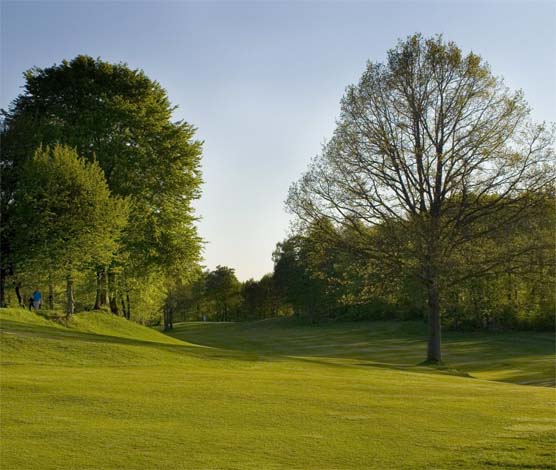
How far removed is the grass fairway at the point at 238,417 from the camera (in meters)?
9.38

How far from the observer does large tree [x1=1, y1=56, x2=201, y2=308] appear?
41.3m

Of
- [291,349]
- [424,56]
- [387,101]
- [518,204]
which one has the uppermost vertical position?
[424,56]

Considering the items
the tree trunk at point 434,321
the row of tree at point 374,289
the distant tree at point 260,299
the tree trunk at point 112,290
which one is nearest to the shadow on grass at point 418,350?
the tree trunk at point 434,321

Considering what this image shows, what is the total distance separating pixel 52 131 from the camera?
4047cm

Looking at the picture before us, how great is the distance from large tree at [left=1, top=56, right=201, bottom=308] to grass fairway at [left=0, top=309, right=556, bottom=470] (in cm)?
1871

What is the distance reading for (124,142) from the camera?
42344 mm

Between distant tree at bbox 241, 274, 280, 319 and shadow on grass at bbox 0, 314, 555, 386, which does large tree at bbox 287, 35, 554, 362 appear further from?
distant tree at bbox 241, 274, 280, 319

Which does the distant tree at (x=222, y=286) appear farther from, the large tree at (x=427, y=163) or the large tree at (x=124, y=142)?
the large tree at (x=427, y=163)

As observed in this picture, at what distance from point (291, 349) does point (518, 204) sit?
81.6 ft

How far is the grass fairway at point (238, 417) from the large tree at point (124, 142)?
1871cm

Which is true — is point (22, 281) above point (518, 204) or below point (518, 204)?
below

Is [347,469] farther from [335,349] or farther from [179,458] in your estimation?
[335,349]

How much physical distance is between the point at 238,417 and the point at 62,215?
2397 cm

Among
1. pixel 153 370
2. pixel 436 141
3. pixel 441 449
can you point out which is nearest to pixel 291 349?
pixel 436 141
